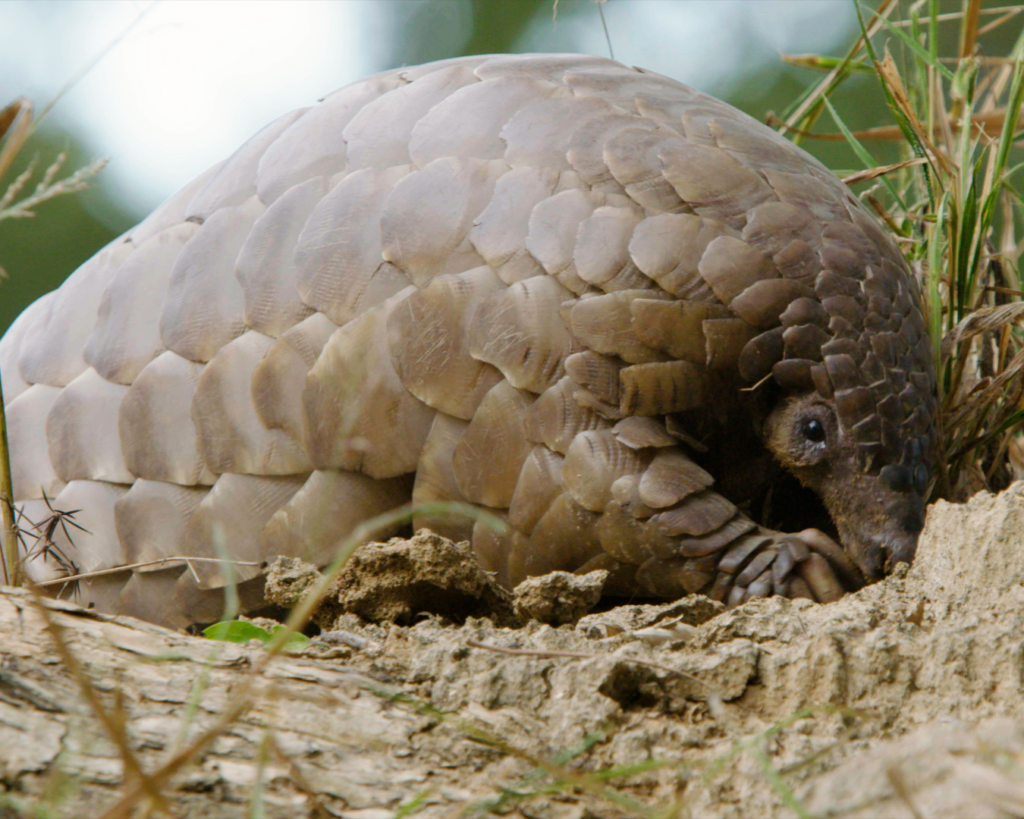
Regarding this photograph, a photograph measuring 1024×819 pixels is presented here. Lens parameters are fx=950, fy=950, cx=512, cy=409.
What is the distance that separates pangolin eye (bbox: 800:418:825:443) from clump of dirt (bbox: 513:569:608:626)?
1.41 ft

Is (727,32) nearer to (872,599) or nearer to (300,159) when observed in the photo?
(300,159)

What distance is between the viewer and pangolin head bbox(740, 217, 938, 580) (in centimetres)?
137

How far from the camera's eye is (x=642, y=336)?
134 centimetres

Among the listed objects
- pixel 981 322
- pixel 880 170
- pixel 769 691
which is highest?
pixel 880 170

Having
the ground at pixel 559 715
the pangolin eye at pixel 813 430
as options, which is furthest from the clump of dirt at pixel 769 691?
the pangolin eye at pixel 813 430

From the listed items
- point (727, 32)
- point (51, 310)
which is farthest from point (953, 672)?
point (727, 32)

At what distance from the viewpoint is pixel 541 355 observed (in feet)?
4.46

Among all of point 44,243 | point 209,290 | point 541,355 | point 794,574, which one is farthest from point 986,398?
Answer: point 44,243

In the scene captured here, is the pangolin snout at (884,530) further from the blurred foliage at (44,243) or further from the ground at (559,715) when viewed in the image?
the blurred foliage at (44,243)

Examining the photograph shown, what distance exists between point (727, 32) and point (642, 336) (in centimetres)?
787

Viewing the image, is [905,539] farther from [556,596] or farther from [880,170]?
[880,170]

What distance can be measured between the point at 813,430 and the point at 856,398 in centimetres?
8

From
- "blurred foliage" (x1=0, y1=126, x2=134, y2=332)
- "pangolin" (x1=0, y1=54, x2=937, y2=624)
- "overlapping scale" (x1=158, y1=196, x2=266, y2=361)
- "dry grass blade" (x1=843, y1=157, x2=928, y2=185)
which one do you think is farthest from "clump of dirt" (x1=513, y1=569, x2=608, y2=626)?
"blurred foliage" (x1=0, y1=126, x2=134, y2=332)

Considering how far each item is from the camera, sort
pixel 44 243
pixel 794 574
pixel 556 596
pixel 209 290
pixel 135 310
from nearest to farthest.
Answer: pixel 556 596 → pixel 794 574 → pixel 209 290 → pixel 135 310 → pixel 44 243
